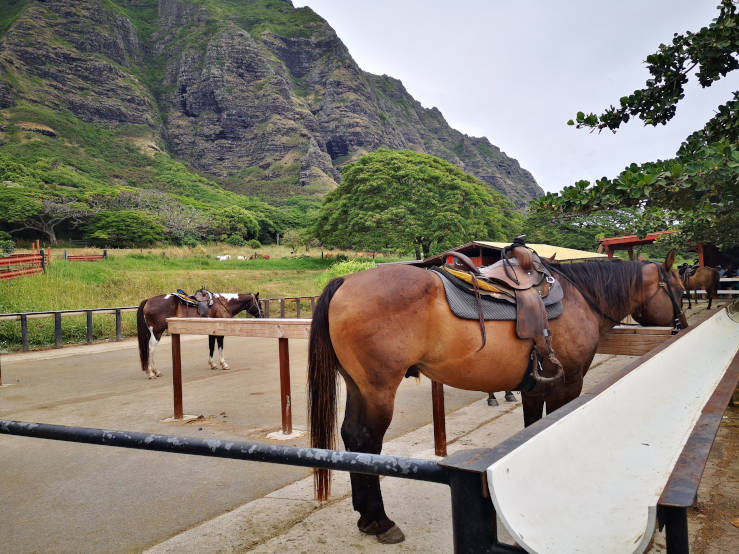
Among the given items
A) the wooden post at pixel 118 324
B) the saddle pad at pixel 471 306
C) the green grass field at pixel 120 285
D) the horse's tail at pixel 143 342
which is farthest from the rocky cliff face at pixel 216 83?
the saddle pad at pixel 471 306

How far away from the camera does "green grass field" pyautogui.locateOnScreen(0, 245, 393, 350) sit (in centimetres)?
1356

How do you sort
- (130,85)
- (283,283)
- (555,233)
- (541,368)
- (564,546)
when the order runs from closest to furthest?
(564,546) → (541,368) → (283,283) → (555,233) → (130,85)

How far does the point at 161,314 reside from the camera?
923cm

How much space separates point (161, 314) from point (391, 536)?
8.01 metres

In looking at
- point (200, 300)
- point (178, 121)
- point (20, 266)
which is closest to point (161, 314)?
point (200, 300)

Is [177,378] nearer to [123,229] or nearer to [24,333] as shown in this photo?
[24,333]

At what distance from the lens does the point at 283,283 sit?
80.2ft

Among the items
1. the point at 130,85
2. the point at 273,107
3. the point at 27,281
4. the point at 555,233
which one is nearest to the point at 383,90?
the point at 273,107

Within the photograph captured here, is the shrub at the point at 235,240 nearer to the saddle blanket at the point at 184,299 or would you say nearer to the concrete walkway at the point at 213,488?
the saddle blanket at the point at 184,299

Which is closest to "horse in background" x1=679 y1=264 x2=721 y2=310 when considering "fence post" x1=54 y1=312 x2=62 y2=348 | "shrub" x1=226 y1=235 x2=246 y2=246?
"fence post" x1=54 y1=312 x2=62 y2=348

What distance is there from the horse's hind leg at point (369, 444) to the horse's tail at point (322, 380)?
13 cm

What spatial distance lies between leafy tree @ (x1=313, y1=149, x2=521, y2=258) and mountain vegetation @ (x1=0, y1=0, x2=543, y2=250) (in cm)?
1643

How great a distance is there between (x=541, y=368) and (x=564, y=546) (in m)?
1.88

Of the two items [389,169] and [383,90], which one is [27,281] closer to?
[389,169]
